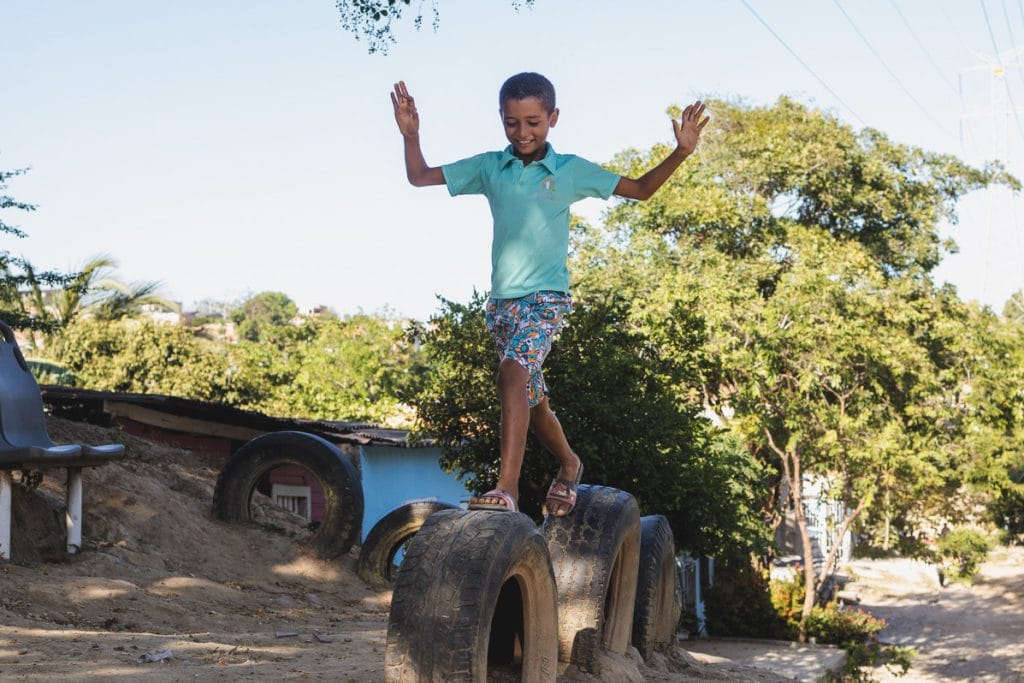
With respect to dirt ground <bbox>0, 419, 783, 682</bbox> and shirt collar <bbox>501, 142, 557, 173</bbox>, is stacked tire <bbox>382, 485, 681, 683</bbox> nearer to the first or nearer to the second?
dirt ground <bbox>0, 419, 783, 682</bbox>

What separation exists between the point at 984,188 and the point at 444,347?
83.8 ft

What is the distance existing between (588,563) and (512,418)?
126 centimetres

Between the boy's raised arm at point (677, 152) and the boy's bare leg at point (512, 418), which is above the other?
the boy's raised arm at point (677, 152)

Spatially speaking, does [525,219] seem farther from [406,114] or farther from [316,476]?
[316,476]

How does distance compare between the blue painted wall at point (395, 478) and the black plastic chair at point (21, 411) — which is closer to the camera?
the black plastic chair at point (21, 411)

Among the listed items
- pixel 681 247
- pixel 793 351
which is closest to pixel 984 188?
pixel 681 247

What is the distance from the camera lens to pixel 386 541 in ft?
37.3

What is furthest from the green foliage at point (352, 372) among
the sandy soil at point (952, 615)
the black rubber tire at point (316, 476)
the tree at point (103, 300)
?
the black rubber tire at point (316, 476)

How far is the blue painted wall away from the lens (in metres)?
20.4

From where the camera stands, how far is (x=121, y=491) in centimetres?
1066

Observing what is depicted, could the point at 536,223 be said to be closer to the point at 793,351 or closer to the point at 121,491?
the point at 121,491

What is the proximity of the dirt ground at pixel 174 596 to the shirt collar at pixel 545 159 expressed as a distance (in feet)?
7.88

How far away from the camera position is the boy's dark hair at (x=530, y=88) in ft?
16.6

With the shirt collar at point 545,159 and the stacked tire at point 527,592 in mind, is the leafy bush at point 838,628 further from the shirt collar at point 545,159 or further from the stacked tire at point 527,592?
the shirt collar at point 545,159
